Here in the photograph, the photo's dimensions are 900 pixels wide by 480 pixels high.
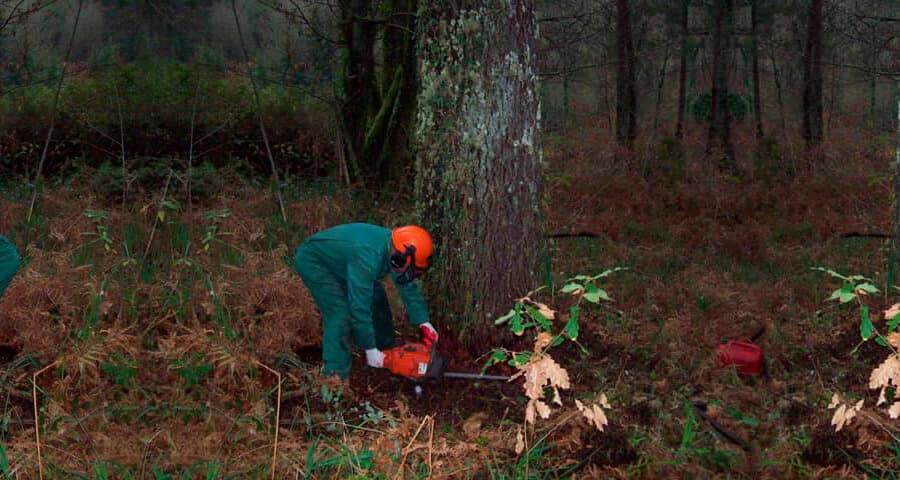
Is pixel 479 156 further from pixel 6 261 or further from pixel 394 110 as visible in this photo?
pixel 394 110

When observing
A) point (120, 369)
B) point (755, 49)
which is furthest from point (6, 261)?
point (755, 49)

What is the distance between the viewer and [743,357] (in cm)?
517

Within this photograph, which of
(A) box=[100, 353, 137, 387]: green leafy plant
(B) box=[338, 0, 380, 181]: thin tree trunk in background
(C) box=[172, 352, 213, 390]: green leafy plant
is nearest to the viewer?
(A) box=[100, 353, 137, 387]: green leafy plant

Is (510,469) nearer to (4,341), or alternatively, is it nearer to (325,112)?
(4,341)

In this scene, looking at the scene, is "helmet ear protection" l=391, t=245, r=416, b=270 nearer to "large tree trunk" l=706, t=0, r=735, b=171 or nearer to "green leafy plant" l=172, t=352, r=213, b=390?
"green leafy plant" l=172, t=352, r=213, b=390

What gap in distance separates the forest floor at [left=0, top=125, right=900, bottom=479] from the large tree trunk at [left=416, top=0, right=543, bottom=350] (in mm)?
532

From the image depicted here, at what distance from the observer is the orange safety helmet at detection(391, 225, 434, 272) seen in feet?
16.4

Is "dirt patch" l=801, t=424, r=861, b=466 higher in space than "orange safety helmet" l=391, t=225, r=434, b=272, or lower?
lower

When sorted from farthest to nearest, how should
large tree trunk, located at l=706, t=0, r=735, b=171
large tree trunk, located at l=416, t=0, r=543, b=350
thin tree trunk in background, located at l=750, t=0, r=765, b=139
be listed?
thin tree trunk in background, located at l=750, t=0, r=765, b=139 → large tree trunk, located at l=706, t=0, r=735, b=171 → large tree trunk, located at l=416, t=0, r=543, b=350

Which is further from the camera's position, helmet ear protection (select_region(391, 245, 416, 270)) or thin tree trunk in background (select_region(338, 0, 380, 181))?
thin tree trunk in background (select_region(338, 0, 380, 181))

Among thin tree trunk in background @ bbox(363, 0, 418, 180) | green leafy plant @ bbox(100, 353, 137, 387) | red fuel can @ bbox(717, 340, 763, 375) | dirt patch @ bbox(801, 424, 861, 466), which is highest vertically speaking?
thin tree trunk in background @ bbox(363, 0, 418, 180)

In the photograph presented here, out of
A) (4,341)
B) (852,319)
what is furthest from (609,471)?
(4,341)

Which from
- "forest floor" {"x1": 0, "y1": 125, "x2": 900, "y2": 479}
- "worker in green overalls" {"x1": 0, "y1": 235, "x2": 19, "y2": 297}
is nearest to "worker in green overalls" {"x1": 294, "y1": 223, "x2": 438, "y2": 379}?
"forest floor" {"x1": 0, "y1": 125, "x2": 900, "y2": 479}

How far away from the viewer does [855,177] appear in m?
11.0
